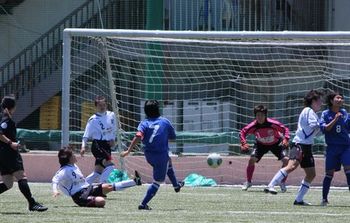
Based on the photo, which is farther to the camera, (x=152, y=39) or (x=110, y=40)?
(x=110, y=40)

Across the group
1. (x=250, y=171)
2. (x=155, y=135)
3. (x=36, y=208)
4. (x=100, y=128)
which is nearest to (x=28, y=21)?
(x=250, y=171)

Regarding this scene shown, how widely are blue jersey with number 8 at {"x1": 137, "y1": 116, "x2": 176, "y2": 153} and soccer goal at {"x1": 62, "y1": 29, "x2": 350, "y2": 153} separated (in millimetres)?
8145

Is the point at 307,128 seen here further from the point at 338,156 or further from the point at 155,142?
the point at 155,142

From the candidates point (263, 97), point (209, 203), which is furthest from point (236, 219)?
point (263, 97)

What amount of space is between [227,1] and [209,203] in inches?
503

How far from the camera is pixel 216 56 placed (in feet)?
85.2

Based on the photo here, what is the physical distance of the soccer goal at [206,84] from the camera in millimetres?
24781

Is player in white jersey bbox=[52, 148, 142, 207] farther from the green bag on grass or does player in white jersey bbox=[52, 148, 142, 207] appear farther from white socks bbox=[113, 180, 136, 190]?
the green bag on grass

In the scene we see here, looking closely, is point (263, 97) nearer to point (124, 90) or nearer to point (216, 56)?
point (216, 56)

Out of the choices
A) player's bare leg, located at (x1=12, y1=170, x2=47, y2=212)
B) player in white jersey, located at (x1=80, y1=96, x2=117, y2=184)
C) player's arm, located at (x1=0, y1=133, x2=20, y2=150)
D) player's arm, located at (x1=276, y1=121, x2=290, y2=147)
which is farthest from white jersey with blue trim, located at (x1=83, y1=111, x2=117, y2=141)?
player's arm, located at (x1=0, y1=133, x2=20, y2=150)

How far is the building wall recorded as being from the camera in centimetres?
2974

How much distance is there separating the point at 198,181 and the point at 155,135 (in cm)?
721

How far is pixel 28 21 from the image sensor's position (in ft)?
98.7

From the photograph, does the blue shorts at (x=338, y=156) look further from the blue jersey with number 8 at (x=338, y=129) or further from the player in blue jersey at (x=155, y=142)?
the player in blue jersey at (x=155, y=142)
